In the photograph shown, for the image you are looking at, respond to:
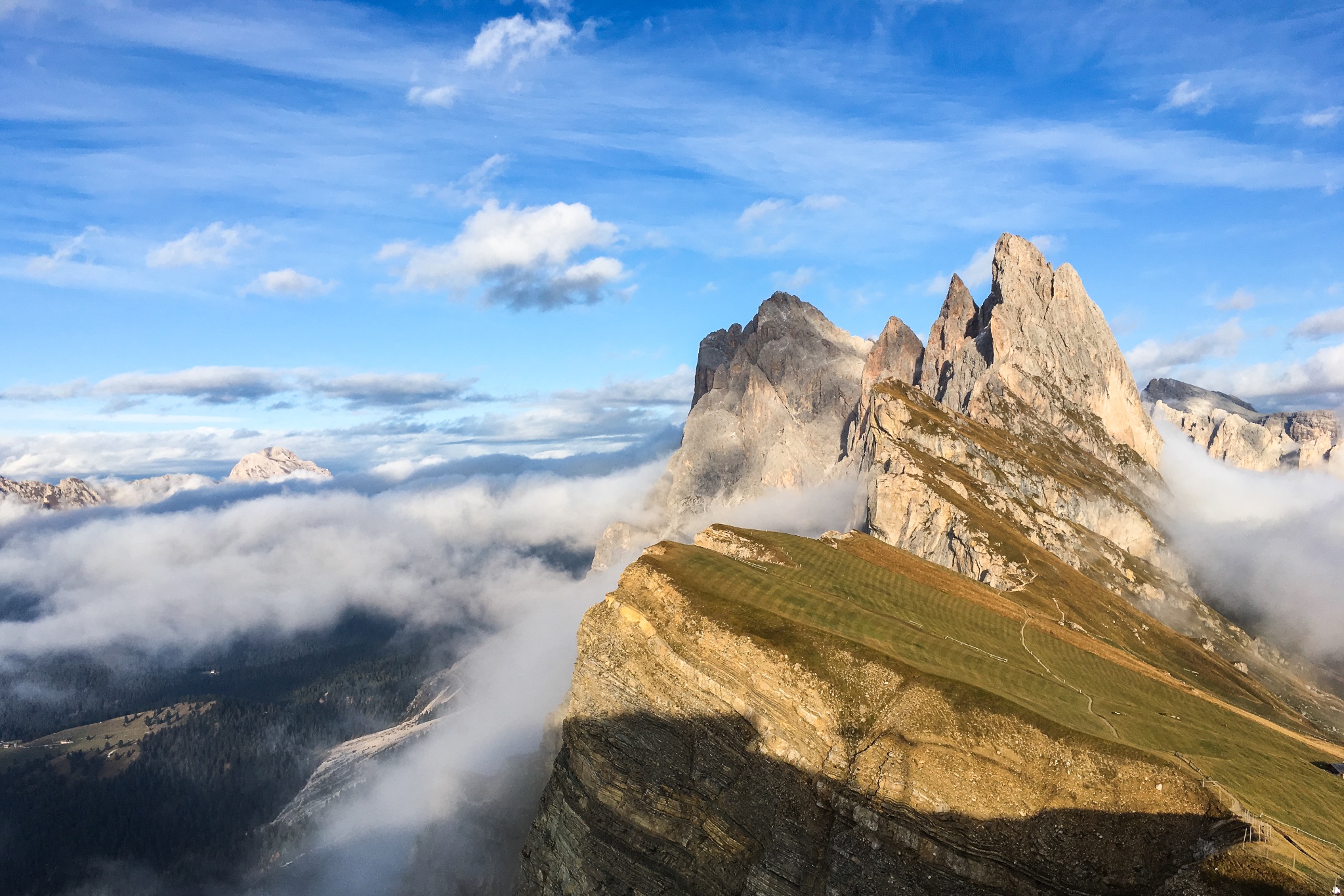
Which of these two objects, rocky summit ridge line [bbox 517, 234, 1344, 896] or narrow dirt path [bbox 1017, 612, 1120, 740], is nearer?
rocky summit ridge line [bbox 517, 234, 1344, 896]

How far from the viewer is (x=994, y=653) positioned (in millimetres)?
58156

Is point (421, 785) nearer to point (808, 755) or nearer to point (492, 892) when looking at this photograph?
point (492, 892)

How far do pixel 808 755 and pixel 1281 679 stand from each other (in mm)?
155566

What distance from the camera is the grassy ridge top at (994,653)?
42.0 m

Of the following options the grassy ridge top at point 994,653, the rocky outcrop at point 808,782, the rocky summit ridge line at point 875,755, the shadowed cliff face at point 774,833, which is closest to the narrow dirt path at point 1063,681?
the grassy ridge top at point 994,653

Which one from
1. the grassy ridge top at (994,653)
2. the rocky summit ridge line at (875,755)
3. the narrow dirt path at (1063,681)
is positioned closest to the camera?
the rocky summit ridge line at (875,755)

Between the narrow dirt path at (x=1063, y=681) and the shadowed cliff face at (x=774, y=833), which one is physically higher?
the narrow dirt path at (x=1063, y=681)

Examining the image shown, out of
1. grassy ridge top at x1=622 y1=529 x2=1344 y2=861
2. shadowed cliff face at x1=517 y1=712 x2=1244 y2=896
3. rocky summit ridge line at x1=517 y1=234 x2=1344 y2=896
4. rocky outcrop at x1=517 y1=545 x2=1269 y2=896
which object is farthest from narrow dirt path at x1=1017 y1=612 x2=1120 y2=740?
shadowed cliff face at x1=517 y1=712 x2=1244 y2=896

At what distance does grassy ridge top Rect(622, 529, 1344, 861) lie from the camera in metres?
42.0

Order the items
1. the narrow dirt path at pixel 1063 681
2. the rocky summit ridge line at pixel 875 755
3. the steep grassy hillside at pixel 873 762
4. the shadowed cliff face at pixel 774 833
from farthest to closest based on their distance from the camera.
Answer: the narrow dirt path at pixel 1063 681 < the rocky summit ridge line at pixel 875 755 < the steep grassy hillside at pixel 873 762 < the shadowed cliff face at pixel 774 833

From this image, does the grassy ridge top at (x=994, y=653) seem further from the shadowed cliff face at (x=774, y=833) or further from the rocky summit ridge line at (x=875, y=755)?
the shadowed cliff face at (x=774, y=833)

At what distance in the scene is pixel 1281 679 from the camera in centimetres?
13662

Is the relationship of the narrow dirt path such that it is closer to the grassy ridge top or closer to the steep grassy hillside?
the grassy ridge top

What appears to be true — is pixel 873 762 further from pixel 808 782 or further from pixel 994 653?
pixel 994 653
